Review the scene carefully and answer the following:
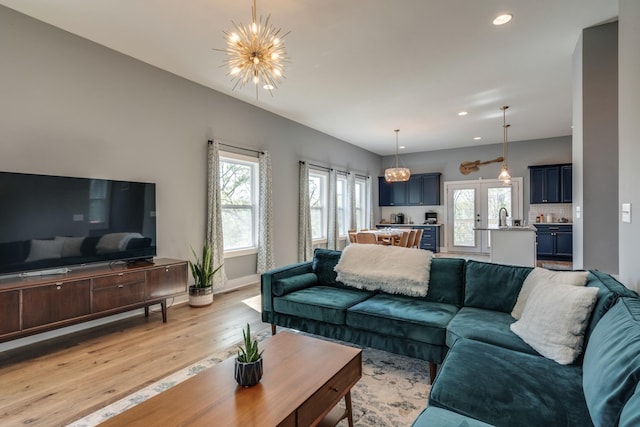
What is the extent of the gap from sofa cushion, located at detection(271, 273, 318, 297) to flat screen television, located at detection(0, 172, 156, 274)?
1727mm

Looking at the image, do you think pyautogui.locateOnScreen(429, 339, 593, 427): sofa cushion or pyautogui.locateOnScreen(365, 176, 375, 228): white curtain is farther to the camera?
pyautogui.locateOnScreen(365, 176, 375, 228): white curtain

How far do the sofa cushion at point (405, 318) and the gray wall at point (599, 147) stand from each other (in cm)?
183

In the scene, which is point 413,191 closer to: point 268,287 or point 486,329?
point 268,287

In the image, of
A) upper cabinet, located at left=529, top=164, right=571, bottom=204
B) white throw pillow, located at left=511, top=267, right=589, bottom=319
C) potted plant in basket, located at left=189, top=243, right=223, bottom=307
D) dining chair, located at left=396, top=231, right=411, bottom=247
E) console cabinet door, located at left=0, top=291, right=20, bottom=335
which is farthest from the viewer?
upper cabinet, located at left=529, top=164, right=571, bottom=204

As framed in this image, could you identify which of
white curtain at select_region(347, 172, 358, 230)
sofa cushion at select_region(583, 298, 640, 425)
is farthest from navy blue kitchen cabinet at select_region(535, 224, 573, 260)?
sofa cushion at select_region(583, 298, 640, 425)

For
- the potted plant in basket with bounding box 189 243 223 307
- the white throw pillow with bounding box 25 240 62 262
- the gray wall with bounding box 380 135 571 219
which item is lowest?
the potted plant in basket with bounding box 189 243 223 307

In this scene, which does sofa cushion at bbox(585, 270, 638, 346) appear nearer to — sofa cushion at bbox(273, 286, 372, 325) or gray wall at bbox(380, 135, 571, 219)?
sofa cushion at bbox(273, 286, 372, 325)

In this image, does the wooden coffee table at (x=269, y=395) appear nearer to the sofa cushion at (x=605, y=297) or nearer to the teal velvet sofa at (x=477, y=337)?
the teal velvet sofa at (x=477, y=337)

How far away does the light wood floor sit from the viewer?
2162 mm

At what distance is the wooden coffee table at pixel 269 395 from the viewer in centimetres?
133

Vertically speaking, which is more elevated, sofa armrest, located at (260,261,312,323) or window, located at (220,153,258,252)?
window, located at (220,153,258,252)

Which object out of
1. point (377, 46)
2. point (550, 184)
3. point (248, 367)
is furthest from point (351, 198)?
point (248, 367)

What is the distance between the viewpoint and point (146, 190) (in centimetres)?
382

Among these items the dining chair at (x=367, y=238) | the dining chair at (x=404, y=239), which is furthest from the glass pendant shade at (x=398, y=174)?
the dining chair at (x=367, y=238)
